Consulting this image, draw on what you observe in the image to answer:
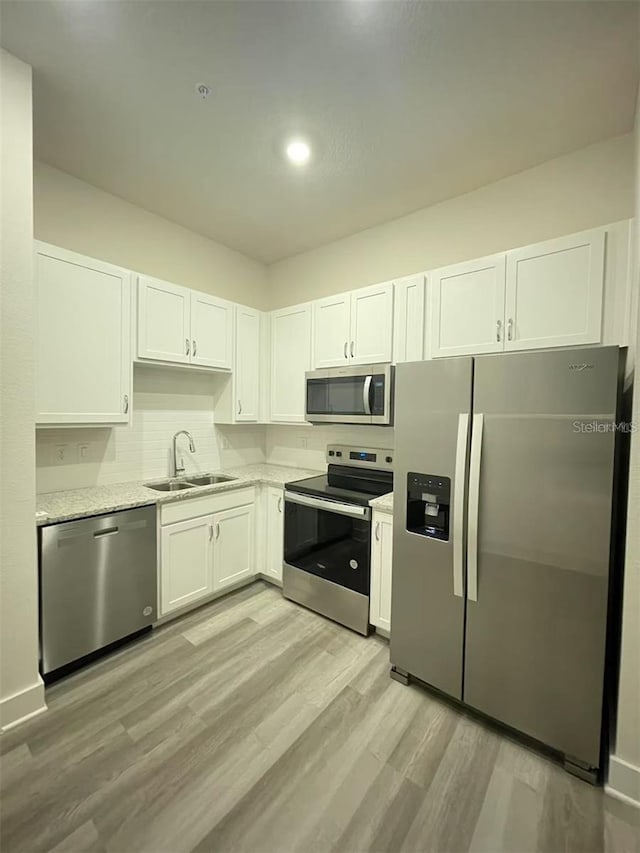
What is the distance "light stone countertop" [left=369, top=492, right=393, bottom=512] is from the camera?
2251mm

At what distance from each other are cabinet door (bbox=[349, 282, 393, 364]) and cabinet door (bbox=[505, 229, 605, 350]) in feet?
2.53

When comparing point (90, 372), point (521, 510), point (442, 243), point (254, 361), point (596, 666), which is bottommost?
Answer: point (596, 666)

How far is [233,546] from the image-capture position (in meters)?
2.88

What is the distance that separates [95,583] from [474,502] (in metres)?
2.09

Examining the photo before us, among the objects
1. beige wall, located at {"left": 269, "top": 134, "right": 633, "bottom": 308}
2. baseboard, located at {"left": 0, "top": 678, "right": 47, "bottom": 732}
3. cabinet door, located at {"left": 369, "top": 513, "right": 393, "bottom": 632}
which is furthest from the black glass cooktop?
baseboard, located at {"left": 0, "top": 678, "right": 47, "bottom": 732}

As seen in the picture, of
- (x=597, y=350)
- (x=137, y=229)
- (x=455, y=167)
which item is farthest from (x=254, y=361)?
(x=597, y=350)

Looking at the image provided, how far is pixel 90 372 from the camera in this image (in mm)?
2217

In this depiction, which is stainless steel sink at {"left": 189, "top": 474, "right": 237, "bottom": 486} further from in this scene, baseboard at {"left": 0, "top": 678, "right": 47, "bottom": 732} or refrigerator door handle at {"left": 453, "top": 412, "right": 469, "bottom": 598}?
refrigerator door handle at {"left": 453, "top": 412, "right": 469, "bottom": 598}

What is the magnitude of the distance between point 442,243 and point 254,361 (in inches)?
71.2

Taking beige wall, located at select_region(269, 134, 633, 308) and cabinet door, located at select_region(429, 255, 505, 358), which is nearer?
beige wall, located at select_region(269, 134, 633, 308)

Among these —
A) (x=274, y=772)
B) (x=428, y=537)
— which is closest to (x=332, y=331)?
(x=428, y=537)

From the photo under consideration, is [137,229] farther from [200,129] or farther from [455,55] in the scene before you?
[455,55]

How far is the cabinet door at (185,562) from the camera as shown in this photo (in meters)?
2.42

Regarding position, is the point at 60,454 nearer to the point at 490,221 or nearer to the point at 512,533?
the point at 512,533
